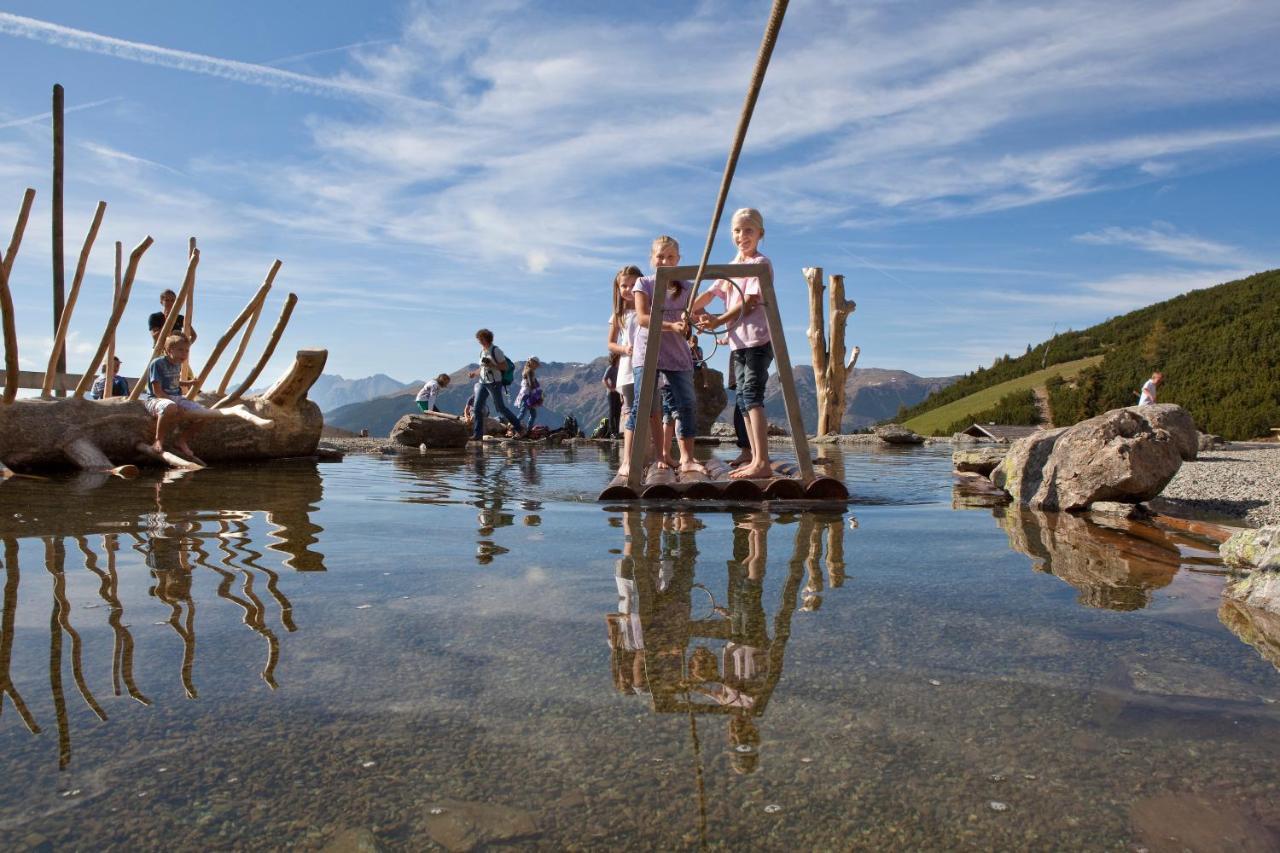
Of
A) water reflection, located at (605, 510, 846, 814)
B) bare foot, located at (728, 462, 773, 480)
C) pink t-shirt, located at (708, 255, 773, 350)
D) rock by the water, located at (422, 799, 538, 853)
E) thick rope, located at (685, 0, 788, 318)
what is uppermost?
thick rope, located at (685, 0, 788, 318)

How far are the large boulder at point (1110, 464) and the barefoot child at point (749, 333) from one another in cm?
214

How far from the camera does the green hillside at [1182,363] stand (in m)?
39.1

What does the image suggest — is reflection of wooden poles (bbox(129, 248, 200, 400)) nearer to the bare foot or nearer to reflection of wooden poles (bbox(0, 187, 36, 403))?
reflection of wooden poles (bbox(0, 187, 36, 403))

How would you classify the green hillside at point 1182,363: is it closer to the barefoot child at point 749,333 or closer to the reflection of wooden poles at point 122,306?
the barefoot child at point 749,333

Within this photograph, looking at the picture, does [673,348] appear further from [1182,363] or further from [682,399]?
[1182,363]

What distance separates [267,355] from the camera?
10.8m

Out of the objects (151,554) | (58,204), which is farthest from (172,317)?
(151,554)

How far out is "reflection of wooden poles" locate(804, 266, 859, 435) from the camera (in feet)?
80.5

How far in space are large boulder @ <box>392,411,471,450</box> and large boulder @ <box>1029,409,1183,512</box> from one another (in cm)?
1074

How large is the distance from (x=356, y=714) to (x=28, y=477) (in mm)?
7675

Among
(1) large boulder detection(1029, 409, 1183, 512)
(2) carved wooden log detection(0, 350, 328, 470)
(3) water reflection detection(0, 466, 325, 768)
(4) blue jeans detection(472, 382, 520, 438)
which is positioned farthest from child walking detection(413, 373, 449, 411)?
(1) large boulder detection(1029, 409, 1183, 512)

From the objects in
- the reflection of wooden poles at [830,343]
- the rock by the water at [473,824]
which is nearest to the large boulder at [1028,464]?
the rock by the water at [473,824]

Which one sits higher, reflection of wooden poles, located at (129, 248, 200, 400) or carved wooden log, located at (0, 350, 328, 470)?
reflection of wooden poles, located at (129, 248, 200, 400)

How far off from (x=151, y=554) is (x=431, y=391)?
52.9ft
